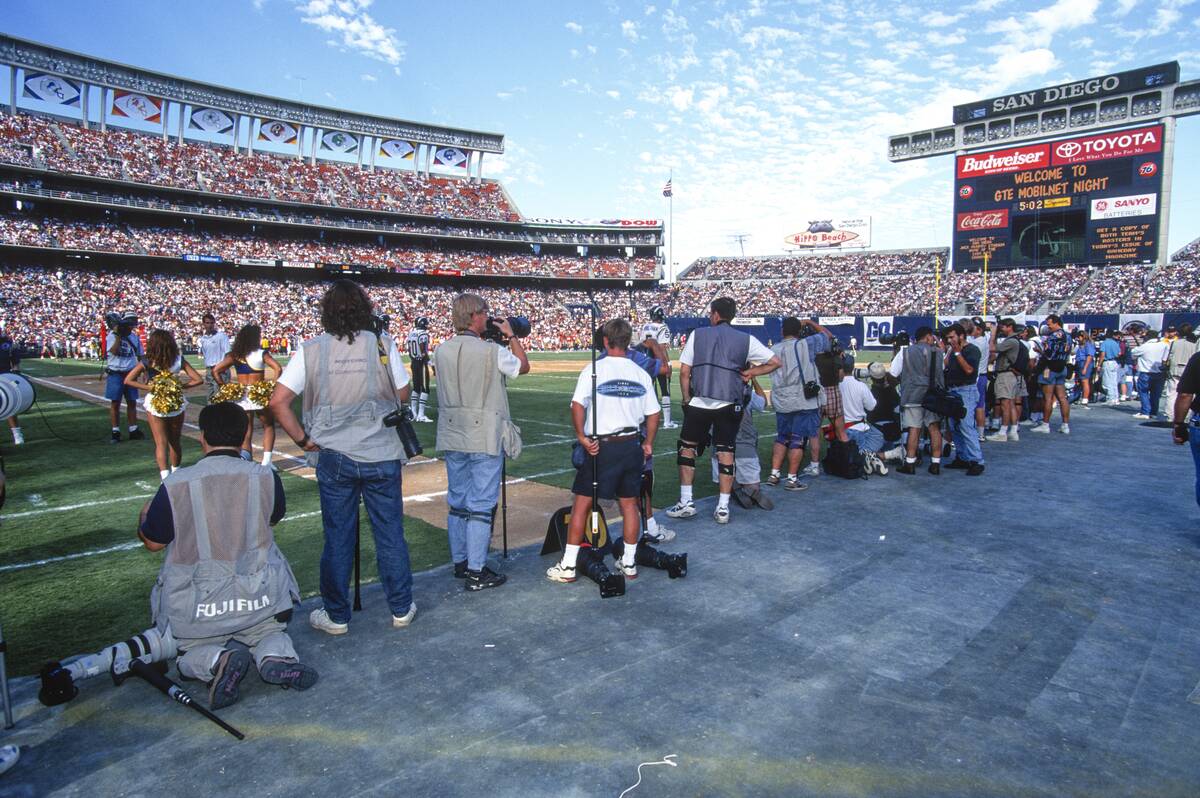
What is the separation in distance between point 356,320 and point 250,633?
1.89 metres

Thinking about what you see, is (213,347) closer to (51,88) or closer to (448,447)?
(448,447)

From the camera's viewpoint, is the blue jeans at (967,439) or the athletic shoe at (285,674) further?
the blue jeans at (967,439)

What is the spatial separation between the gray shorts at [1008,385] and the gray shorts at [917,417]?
3456 mm

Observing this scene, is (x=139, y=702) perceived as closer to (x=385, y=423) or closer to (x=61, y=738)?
(x=61, y=738)

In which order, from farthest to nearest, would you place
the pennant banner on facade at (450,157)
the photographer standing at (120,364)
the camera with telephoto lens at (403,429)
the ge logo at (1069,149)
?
the pennant banner on facade at (450,157)
the ge logo at (1069,149)
the photographer standing at (120,364)
the camera with telephoto lens at (403,429)

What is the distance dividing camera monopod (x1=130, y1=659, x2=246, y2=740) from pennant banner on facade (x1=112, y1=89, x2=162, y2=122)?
6212cm

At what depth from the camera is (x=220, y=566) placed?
3.50 metres

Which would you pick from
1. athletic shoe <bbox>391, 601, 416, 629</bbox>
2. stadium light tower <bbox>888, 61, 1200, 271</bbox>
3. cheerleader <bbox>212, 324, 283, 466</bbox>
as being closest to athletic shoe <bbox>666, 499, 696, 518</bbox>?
athletic shoe <bbox>391, 601, 416, 629</bbox>

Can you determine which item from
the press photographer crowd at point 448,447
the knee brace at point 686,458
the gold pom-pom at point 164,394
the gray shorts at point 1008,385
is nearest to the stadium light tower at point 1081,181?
the gray shorts at point 1008,385

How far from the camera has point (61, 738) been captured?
3121mm

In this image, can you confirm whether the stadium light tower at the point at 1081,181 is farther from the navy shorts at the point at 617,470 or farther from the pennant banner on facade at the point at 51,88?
the pennant banner on facade at the point at 51,88

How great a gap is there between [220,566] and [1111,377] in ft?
71.4

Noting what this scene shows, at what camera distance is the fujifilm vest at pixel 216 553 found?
3441 millimetres

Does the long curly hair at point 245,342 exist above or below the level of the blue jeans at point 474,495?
above
